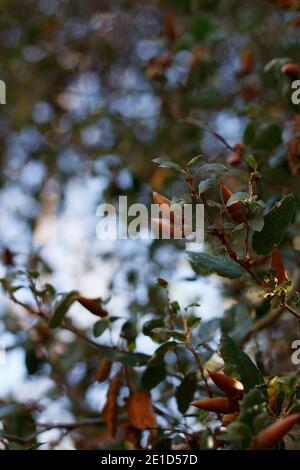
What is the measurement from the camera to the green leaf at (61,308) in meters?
1.39

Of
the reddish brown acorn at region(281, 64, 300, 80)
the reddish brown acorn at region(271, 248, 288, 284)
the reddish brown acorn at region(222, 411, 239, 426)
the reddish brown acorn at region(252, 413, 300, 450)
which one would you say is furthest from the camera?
the reddish brown acorn at region(281, 64, 300, 80)

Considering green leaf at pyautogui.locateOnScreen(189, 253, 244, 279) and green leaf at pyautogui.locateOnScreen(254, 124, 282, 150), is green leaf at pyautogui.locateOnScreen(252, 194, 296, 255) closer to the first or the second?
green leaf at pyautogui.locateOnScreen(189, 253, 244, 279)

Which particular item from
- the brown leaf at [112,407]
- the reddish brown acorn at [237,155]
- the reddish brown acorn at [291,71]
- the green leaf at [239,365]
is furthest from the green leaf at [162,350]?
the reddish brown acorn at [291,71]

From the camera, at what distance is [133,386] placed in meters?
1.46

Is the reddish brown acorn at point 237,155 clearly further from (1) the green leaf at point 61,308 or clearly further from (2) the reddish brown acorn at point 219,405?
(2) the reddish brown acorn at point 219,405

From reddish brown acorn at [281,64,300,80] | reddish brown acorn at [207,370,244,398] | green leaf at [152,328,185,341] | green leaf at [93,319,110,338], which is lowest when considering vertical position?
reddish brown acorn at [207,370,244,398]

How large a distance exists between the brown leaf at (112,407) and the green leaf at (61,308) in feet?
0.60

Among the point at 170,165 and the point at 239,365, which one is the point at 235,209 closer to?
the point at 170,165

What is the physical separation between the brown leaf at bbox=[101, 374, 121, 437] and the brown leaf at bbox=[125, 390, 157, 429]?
59 mm

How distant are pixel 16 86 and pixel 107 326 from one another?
6.30 ft

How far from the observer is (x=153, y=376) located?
139cm

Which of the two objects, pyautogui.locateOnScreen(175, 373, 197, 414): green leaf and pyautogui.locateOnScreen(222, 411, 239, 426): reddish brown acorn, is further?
pyautogui.locateOnScreen(175, 373, 197, 414): green leaf

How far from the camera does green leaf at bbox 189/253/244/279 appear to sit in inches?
44.1

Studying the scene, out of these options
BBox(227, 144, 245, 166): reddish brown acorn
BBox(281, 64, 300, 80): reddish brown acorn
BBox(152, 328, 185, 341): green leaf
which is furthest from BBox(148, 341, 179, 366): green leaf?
BBox(281, 64, 300, 80): reddish brown acorn
